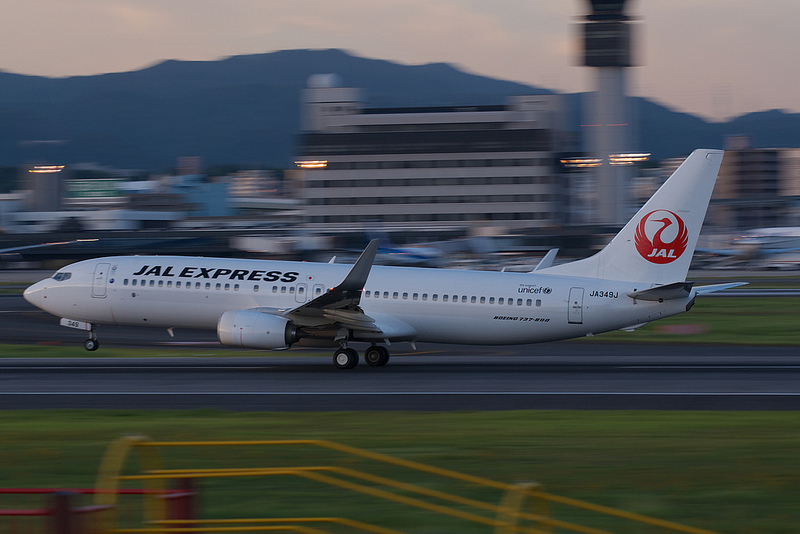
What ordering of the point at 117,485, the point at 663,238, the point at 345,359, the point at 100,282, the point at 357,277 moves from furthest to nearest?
1. the point at 100,282
2. the point at 663,238
3. the point at 345,359
4. the point at 357,277
5. the point at 117,485

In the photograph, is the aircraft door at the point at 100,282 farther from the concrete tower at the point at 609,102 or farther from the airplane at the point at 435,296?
the concrete tower at the point at 609,102

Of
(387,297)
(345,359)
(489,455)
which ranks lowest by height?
(345,359)

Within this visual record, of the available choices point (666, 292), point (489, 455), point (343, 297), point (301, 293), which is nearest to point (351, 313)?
point (343, 297)

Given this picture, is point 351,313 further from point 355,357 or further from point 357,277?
point 355,357

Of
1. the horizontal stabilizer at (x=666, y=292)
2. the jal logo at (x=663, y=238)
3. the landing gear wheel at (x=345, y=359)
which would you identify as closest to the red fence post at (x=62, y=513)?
the landing gear wheel at (x=345, y=359)

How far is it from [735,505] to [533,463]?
3117 mm

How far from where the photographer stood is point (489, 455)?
1346 centimetres

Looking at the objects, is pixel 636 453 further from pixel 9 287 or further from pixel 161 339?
pixel 9 287

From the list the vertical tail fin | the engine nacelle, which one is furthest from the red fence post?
the vertical tail fin

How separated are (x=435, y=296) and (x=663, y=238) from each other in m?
7.31

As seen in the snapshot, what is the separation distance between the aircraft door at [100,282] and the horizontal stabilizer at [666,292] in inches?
681

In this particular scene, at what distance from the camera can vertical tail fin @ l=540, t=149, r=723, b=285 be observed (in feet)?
86.2

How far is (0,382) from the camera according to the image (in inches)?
912

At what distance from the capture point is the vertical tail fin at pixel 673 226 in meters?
26.3
